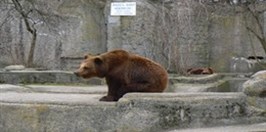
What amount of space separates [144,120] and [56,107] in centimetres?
71

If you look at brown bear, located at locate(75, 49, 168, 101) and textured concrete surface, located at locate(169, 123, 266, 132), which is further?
brown bear, located at locate(75, 49, 168, 101)

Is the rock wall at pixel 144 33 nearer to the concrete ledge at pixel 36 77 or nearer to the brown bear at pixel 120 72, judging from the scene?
the concrete ledge at pixel 36 77

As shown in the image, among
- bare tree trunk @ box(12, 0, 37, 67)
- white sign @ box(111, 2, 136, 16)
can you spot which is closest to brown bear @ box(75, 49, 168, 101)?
bare tree trunk @ box(12, 0, 37, 67)

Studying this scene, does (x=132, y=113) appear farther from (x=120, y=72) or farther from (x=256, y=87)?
(x=256, y=87)

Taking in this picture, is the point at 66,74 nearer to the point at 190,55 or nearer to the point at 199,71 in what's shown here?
the point at 199,71

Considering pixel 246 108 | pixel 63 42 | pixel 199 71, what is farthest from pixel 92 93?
pixel 63 42

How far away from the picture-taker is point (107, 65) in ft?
13.7

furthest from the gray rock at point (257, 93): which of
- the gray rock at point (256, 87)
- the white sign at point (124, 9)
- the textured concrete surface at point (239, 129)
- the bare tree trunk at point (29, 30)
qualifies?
the white sign at point (124, 9)

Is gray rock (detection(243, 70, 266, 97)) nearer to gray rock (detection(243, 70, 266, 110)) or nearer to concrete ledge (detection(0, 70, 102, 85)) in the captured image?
gray rock (detection(243, 70, 266, 110))

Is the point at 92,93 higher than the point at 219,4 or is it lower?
Result: lower

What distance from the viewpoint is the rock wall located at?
10.8m

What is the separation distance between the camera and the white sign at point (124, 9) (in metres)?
11.6

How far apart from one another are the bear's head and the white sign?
24.6 ft

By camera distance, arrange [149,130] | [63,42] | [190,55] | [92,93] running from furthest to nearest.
Result: [63,42] < [190,55] < [92,93] < [149,130]
